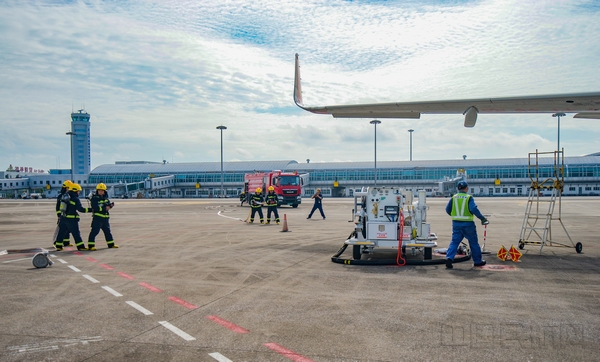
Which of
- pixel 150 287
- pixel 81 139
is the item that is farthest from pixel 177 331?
pixel 81 139

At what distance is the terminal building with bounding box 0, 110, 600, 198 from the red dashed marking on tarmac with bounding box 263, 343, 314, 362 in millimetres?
70102

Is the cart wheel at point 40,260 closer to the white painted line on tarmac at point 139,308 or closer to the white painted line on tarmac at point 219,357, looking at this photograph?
the white painted line on tarmac at point 139,308

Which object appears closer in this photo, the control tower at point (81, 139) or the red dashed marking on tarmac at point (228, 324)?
the red dashed marking on tarmac at point (228, 324)

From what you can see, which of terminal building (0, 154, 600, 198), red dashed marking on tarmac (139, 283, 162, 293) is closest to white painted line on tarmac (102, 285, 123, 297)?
red dashed marking on tarmac (139, 283, 162, 293)

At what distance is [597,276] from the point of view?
9.73 m

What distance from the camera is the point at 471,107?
13.9 m

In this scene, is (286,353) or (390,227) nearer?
(286,353)

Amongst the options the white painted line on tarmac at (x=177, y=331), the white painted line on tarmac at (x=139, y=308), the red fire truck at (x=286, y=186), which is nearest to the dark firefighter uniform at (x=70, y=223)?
the white painted line on tarmac at (x=139, y=308)

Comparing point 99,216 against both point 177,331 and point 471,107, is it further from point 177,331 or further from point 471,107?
point 471,107

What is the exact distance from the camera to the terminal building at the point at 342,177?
83312mm

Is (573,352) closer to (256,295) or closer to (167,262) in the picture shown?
(256,295)

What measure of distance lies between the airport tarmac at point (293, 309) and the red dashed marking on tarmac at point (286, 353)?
12 millimetres

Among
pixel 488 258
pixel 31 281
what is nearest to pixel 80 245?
pixel 31 281

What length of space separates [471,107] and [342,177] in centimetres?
8168
